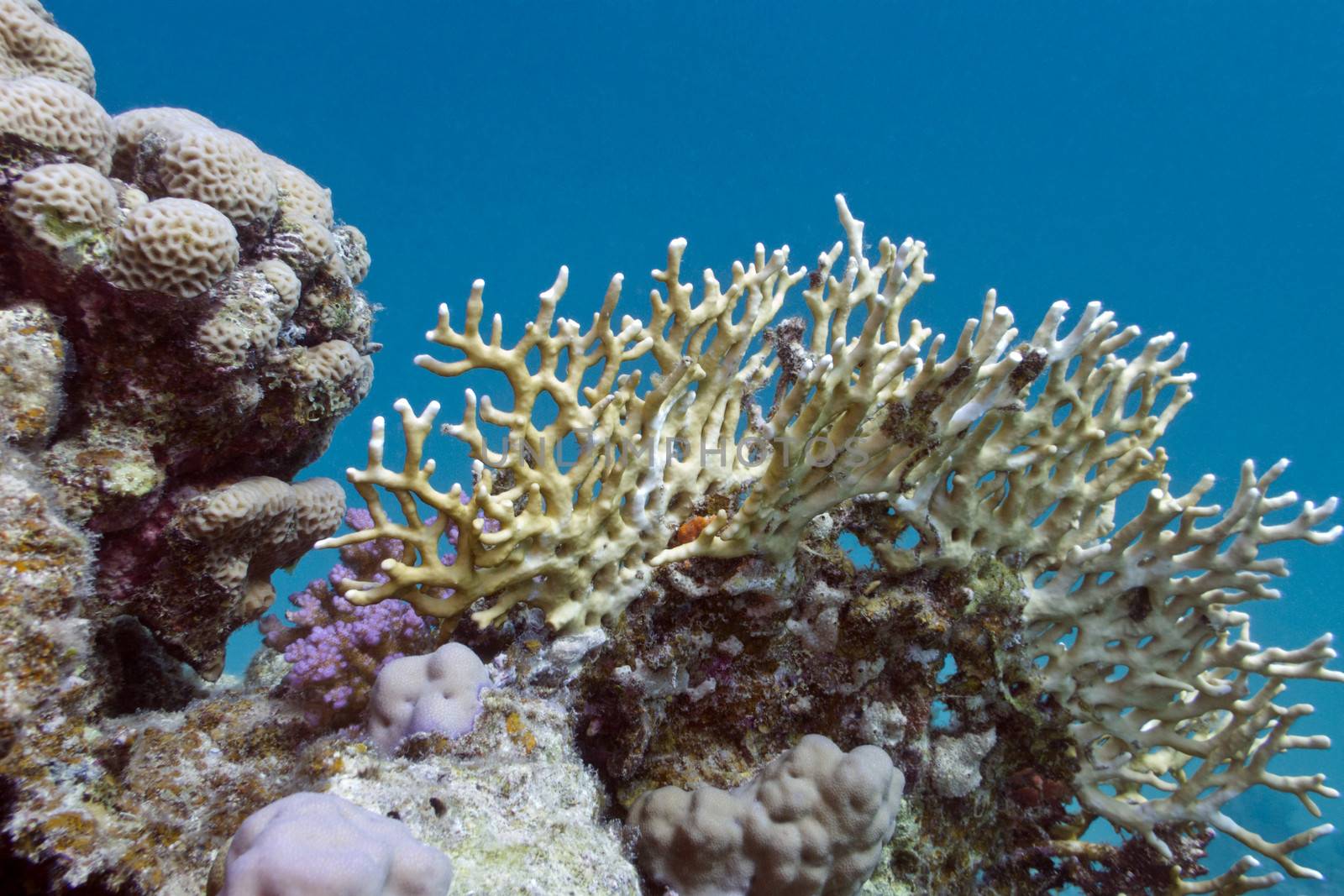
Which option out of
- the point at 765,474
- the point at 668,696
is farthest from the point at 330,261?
the point at 668,696

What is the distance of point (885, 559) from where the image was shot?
10.9 feet

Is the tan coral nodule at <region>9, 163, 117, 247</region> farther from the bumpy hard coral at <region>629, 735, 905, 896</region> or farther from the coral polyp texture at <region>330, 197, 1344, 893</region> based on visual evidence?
the bumpy hard coral at <region>629, 735, 905, 896</region>

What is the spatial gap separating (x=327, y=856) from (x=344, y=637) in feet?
5.02

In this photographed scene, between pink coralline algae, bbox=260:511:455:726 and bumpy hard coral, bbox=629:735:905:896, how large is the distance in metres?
1.29

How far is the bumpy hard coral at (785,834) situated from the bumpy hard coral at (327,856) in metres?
1.06

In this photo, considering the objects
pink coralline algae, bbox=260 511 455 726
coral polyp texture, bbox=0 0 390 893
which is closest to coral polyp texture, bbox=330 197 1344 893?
pink coralline algae, bbox=260 511 455 726

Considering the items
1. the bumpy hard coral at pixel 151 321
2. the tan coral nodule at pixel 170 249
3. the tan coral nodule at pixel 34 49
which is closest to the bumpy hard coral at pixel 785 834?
the bumpy hard coral at pixel 151 321

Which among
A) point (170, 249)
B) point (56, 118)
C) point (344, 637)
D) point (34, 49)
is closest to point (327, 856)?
point (344, 637)

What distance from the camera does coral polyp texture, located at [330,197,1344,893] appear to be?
2803mm

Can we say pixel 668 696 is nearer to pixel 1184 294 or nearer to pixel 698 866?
pixel 698 866

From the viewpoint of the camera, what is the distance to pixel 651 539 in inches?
121

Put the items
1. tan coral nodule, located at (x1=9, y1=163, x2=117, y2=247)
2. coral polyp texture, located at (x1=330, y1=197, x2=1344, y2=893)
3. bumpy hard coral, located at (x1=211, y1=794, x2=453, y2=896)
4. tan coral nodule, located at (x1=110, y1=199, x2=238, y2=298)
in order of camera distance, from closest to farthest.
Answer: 1. bumpy hard coral, located at (x1=211, y1=794, x2=453, y2=896)
2. tan coral nodule, located at (x1=9, y1=163, x2=117, y2=247)
3. tan coral nodule, located at (x1=110, y1=199, x2=238, y2=298)
4. coral polyp texture, located at (x1=330, y1=197, x2=1344, y2=893)

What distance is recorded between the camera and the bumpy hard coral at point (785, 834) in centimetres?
259

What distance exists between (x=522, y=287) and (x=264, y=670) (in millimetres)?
95489
